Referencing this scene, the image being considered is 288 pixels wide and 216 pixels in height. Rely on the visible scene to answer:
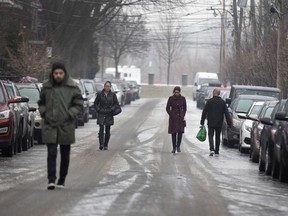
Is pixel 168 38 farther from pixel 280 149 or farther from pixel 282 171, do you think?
pixel 280 149

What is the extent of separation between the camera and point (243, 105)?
27.6 metres

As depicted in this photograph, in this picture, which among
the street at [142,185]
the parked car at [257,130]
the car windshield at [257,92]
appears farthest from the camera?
the car windshield at [257,92]

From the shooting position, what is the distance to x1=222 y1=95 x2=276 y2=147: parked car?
25.8 metres

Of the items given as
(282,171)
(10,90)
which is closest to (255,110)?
(10,90)

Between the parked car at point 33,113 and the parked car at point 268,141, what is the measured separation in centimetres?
727

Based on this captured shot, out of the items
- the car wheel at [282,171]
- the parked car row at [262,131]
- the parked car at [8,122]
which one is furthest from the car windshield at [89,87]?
the car wheel at [282,171]

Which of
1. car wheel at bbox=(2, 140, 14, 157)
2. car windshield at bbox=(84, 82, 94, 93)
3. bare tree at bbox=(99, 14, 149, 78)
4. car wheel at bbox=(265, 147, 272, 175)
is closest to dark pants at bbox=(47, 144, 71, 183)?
car wheel at bbox=(265, 147, 272, 175)

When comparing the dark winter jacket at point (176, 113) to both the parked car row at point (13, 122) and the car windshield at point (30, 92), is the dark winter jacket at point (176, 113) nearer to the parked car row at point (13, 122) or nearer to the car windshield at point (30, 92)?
the parked car row at point (13, 122)

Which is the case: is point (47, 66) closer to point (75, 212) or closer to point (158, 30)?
point (75, 212)

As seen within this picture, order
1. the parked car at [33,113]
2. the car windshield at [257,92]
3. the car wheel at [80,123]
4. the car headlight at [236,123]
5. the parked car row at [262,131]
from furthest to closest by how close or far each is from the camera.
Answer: the car wheel at [80,123]
the car windshield at [257,92]
the car headlight at [236,123]
the parked car at [33,113]
the parked car row at [262,131]

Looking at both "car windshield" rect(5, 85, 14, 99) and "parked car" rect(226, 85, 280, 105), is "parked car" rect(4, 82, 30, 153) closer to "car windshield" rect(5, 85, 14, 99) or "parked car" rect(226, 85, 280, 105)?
"car windshield" rect(5, 85, 14, 99)

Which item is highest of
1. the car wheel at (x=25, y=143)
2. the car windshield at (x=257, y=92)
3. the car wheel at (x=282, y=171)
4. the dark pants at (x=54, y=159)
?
the car windshield at (x=257, y=92)

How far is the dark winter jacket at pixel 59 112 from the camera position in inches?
521

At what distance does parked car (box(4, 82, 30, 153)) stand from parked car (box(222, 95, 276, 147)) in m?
5.63
